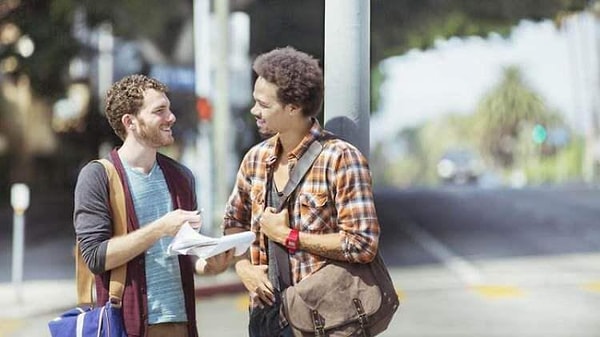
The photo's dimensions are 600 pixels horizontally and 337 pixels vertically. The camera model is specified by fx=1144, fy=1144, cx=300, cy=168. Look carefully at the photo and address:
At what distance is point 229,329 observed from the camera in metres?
11.3

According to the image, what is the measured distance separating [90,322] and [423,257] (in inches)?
666

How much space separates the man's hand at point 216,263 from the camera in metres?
3.75

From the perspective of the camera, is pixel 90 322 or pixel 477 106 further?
pixel 477 106

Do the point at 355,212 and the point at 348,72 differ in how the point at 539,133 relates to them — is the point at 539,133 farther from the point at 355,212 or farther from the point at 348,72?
the point at 355,212

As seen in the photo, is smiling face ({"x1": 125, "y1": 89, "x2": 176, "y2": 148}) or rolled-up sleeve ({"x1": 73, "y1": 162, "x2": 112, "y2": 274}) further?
smiling face ({"x1": 125, "y1": 89, "x2": 176, "y2": 148})

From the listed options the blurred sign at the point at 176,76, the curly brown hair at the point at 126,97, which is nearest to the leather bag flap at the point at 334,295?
the curly brown hair at the point at 126,97

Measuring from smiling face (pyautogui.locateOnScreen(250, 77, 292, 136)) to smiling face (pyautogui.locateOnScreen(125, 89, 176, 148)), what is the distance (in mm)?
307

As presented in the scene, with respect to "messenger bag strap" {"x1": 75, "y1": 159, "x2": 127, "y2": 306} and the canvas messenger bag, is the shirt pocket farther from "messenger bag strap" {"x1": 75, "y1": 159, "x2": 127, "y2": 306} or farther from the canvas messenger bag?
"messenger bag strap" {"x1": 75, "y1": 159, "x2": 127, "y2": 306}

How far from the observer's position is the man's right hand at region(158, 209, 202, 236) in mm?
3564

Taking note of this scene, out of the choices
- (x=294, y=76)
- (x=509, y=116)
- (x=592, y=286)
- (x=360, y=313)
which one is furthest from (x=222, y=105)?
(x=509, y=116)

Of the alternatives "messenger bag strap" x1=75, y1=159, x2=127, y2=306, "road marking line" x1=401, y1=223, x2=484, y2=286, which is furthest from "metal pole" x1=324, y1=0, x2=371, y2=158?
"road marking line" x1=401, y1=223, x2=484, y2=286

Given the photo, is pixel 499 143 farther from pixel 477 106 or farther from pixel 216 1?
pixel 216 1

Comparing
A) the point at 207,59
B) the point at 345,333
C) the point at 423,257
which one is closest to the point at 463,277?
the point at 423,257

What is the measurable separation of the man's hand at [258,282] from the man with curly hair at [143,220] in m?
0.08
